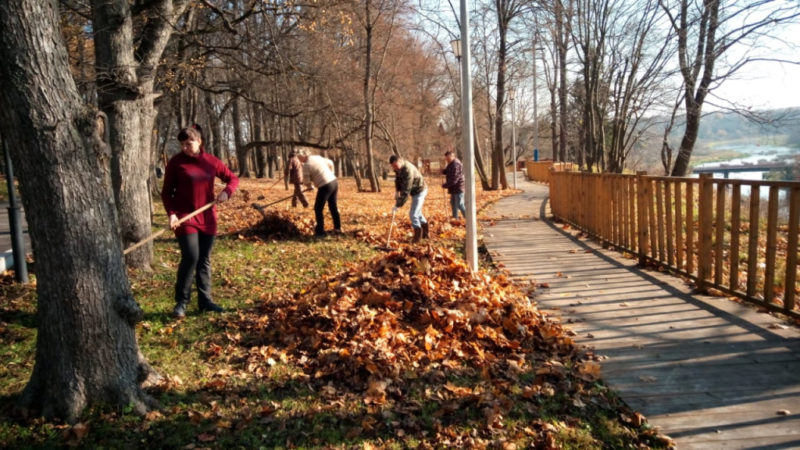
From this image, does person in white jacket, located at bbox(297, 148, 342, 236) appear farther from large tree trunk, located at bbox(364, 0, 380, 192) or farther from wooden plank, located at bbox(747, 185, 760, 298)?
large tree trunk, located at bbox(364, 0, 380, 192)

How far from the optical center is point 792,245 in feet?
15.8

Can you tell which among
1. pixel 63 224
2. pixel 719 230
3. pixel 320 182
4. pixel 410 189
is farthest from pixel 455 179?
pixel 63 224

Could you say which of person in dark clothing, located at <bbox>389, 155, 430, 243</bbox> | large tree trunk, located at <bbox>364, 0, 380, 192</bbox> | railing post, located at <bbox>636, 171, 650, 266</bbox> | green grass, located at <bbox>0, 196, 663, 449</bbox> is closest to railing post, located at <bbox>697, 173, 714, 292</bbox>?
railing post, located at <bbox>636, 171, 650, 266</bbox>

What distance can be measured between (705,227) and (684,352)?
Result: 2.20m

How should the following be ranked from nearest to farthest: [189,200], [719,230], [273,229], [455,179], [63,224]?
[63,224] < [189,200] < [719,230] < [273,229] < [455,179]

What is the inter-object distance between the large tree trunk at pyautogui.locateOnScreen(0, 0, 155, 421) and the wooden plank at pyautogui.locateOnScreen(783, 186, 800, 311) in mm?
5445

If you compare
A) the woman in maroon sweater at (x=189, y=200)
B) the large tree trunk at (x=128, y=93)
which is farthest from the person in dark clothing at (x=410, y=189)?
the woman in maroon sweater at (x=189, y=200)

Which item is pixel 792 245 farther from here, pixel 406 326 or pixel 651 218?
pixel 406 326

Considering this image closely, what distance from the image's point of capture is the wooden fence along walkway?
5.12 m

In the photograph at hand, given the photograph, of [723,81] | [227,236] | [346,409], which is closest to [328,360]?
[346,409]

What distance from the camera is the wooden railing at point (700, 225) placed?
5125 mm

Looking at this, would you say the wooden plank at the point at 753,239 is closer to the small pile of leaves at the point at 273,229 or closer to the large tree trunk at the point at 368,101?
the small pile of leaves at the point at 273,229

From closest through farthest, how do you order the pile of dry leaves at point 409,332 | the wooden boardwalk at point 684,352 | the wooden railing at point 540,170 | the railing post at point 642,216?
the wooden boardwalk at point 684,352, the pile of dry leaves at point 409,332, the railing post at point 642,216, the wooden railing at point 540,170

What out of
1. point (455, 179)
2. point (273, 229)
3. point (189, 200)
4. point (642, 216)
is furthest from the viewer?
point (455, 179)
